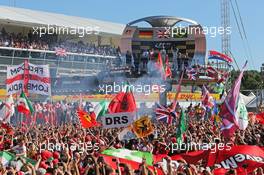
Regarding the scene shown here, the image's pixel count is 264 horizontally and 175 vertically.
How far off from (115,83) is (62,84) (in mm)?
3797

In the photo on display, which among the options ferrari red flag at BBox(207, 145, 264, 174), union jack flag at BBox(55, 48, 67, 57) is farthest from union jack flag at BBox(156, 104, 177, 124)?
union jack flag at BBox(55, 48, 67, 57)

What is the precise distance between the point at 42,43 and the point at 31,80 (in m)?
22.7

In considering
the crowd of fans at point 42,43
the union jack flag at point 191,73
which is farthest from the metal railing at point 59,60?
the union jack flag at point 191,73

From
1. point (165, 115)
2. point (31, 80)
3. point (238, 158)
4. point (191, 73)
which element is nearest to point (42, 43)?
point (191, 73)

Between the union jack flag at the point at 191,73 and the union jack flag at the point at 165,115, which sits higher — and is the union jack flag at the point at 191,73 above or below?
above

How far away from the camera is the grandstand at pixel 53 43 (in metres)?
35.4

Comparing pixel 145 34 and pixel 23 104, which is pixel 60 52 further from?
pixel 23 104

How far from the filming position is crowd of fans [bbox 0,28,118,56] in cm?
3622

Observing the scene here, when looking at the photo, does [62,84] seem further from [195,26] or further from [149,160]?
[149,160]

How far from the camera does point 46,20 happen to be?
145 feet

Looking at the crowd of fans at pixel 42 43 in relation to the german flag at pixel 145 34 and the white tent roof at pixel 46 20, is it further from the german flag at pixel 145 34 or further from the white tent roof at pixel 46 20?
the german flag at pixel 145 34

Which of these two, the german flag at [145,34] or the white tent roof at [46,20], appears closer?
the white tent roof at [46,20]

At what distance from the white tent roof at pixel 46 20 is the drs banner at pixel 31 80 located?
21.6 meters

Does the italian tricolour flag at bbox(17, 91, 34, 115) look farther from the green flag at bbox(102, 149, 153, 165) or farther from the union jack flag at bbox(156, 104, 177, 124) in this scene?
the green flag at bbox(102, 149, 153, 165)
